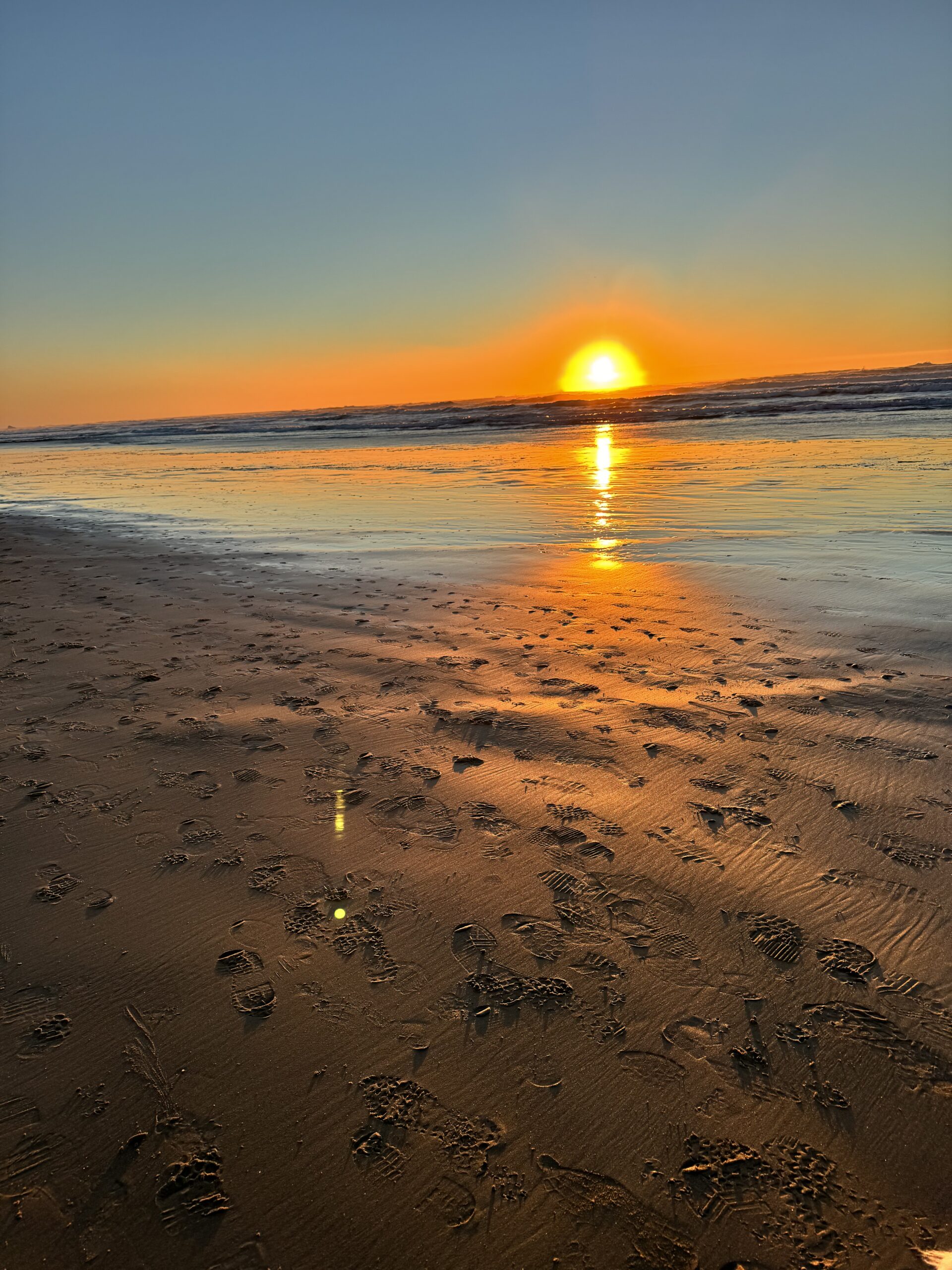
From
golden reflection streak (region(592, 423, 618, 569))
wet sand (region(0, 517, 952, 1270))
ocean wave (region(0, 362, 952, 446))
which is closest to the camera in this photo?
wet sand (region(0, 517, 952, 1270))

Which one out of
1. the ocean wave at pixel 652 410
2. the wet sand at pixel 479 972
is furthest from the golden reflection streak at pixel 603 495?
the ocean wave at pixel 652 410

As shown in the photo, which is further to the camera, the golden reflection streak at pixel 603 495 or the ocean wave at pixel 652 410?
the ocean wave at pixel 652 410

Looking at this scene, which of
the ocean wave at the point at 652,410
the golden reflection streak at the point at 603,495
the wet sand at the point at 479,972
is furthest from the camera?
the ocean wave at the point at 652,410

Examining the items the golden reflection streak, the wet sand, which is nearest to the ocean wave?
the golden reflection streak

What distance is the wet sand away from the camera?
1.79m

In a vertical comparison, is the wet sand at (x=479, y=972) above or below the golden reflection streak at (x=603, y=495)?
below

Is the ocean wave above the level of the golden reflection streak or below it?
above

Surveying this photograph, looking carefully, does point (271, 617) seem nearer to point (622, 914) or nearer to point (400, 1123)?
point (622, 914)

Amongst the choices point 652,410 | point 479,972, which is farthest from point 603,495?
point 652,410

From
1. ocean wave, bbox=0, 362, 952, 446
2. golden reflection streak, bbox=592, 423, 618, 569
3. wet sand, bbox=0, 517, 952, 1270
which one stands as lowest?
wet sand, bbox=0, 517, 952, 1270

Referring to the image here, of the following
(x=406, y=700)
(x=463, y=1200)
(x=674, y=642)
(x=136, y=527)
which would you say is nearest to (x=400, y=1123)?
(x=463, y=1200)

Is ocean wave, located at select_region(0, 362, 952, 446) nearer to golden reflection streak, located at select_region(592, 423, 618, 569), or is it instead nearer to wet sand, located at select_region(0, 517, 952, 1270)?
golden reflection streak, located at select_region(592, 423, 618, 569)

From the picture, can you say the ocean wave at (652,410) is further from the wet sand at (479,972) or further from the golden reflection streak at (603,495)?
the wet sand at (479,972)

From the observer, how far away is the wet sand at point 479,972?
179 cm
